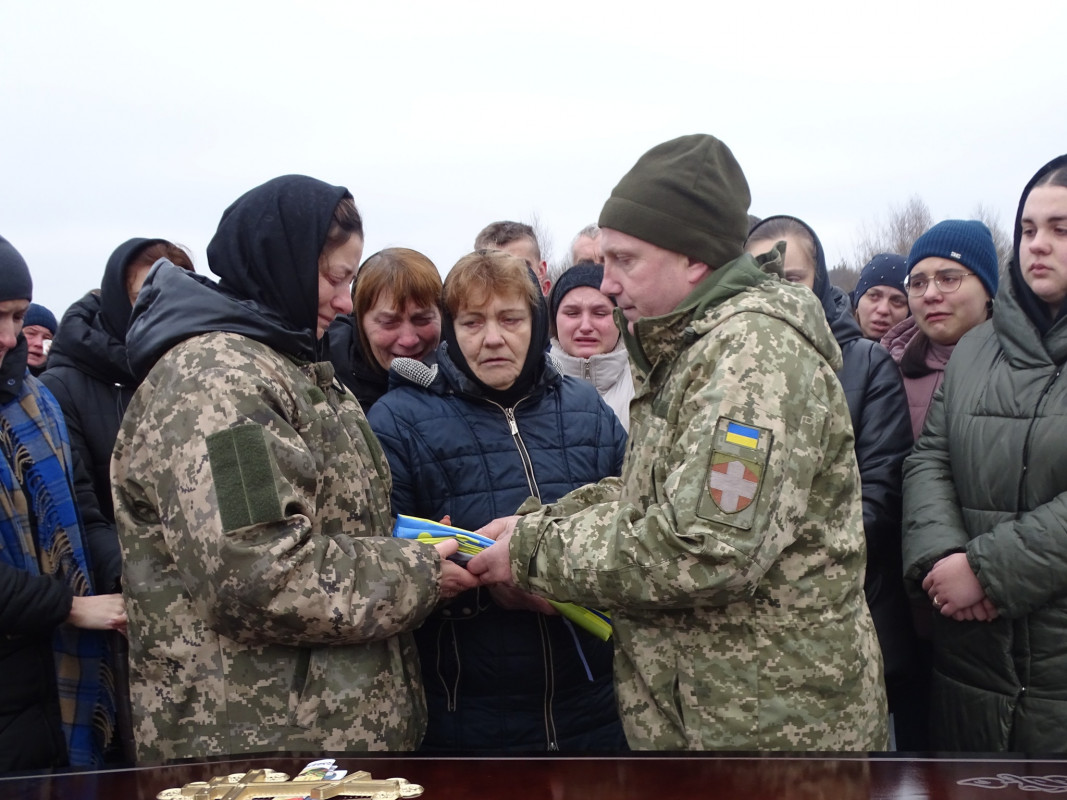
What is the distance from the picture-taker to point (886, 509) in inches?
138

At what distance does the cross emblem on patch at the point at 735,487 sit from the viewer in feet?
7.03

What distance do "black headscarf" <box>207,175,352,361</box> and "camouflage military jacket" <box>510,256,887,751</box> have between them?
80 cm

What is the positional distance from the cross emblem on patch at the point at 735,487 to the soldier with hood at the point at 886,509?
1474 mm

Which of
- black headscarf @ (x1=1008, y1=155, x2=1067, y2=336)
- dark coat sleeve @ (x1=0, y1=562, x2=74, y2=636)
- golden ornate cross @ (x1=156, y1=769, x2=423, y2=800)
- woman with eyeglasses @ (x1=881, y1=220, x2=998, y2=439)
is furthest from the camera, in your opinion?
woman with eyeglasses @ (x1=881, y1=220, x2=998, y2=439)

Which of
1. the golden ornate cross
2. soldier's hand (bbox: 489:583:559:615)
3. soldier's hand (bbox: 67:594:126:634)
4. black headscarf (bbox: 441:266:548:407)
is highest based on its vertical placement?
black headscarf (bbox: 441:266:548:407)

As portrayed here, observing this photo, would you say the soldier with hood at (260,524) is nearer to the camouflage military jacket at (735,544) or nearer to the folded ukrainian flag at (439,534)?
the folded ukrainian flag at (439,534)

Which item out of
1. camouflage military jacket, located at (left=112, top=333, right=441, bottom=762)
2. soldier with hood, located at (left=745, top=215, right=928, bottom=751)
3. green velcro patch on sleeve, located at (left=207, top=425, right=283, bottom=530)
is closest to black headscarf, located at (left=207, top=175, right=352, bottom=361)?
camouflage military jacket, located at (left=112, top=333, right=441, bottom=762)

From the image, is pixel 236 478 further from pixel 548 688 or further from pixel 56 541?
pixel 548 688

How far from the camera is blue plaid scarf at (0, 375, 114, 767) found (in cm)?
286

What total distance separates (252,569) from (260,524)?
0.32ft

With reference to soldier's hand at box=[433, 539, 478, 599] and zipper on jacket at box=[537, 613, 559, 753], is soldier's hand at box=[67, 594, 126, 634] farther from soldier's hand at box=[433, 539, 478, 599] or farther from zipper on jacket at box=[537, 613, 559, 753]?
zipper on jacket at box=[537, 613, 559, 753]

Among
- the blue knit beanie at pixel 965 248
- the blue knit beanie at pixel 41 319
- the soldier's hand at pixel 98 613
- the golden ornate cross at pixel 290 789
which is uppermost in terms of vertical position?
the blue knit beanie at pixel 41 319

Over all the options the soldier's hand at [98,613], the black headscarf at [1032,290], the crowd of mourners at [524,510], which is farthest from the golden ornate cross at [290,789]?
the black headscarf at [1032,290]

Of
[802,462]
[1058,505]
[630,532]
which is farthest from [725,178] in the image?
[1058,505]
